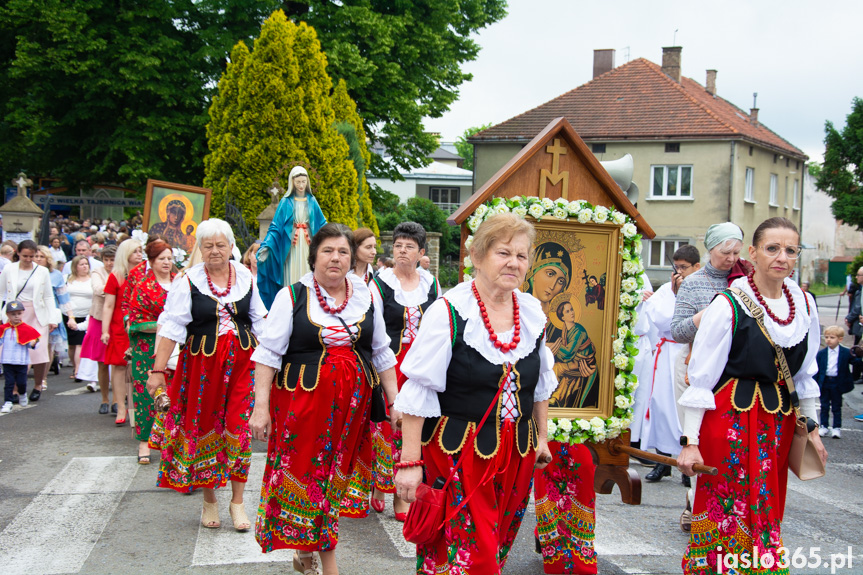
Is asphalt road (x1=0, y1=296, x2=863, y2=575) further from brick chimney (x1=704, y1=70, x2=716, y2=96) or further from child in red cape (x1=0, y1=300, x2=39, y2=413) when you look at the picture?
brick chimney (x1=704, y1=70, x2=716, y2=96)

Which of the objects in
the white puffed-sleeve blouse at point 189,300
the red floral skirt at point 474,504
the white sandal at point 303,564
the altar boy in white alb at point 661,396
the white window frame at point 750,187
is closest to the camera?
the red floral skirt at point 474,504

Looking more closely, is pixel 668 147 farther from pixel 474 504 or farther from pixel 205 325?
pixel 474 504

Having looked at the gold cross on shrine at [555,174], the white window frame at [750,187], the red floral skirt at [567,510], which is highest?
the white window frame at [750,187]

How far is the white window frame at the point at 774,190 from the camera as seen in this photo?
37.5m

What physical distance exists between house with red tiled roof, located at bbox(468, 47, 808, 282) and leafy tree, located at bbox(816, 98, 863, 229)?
18.3 feet

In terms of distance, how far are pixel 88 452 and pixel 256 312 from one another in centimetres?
345

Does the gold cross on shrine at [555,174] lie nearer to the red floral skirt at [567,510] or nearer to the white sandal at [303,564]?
the red floral skirt at [567,510]

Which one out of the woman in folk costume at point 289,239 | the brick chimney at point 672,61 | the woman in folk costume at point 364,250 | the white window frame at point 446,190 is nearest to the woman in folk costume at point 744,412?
the woman in folk costume at point 364,250

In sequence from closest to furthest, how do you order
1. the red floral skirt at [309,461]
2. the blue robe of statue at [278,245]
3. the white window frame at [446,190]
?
1. the red floral skirt at [309,461]
2. the blue robe of statue at [278,245]
3. the white window frame at [446,190]

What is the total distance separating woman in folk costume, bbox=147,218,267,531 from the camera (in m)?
5.48

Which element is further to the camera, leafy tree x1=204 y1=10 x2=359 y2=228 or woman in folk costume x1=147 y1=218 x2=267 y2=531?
leafy tree x1=204 y1=10 x2=359 y2=228

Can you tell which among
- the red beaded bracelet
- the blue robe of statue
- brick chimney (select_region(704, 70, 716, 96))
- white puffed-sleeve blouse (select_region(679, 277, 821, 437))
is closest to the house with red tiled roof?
brick chimney (select_region(704, 70, 716, 96))

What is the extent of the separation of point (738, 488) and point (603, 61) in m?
38.5

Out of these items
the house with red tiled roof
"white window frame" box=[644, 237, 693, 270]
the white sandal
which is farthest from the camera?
"white window frame" box=[644, 237, 693, 270]
